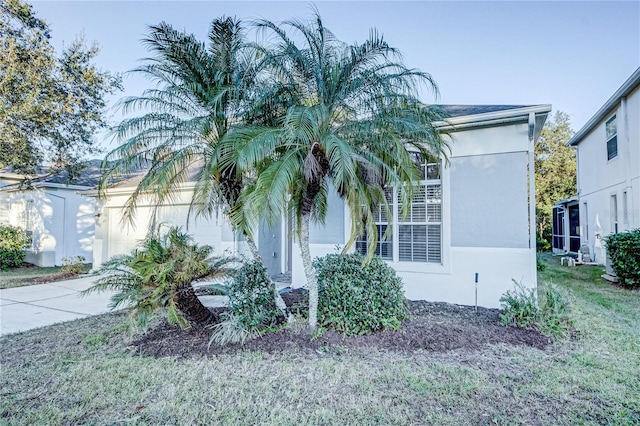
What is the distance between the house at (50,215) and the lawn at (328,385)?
12966 millimetres

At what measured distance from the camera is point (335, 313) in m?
5.50

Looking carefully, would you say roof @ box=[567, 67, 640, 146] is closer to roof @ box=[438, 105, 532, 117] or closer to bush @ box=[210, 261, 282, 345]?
roof @ box=[438, 105, 532, 117]

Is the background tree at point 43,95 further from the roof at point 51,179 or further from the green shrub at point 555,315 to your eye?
the green shrub at point 555,315

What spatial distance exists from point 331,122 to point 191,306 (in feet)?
12.7

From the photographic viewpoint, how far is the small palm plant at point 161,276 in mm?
5188

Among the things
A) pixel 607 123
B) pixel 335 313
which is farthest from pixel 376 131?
pixel 607 123

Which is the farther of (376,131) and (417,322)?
(417,322)

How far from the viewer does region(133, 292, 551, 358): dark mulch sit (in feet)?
16.3

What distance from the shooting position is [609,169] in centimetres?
1420

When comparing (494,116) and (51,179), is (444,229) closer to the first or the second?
Result: (494,116)

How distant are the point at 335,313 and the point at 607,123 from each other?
613 inches

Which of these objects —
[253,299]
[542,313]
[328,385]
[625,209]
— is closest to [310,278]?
[253,299]

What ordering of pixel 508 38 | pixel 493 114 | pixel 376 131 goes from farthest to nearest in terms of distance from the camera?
1. pixel 508 38
2. pixel 493 114
3. pixel 376 131

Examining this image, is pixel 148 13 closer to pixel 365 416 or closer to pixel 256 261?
pixel 256 261
